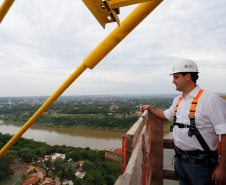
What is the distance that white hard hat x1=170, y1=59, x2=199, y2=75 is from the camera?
154cm

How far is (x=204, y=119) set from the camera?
1271mm

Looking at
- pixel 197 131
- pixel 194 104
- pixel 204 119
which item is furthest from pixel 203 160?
pixel 194 104

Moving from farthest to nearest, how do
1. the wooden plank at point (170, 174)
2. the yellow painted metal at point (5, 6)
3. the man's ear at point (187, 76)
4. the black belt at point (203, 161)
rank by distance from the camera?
the wooden plank at point (170, 174) < the man's ear at point (187, 76) < the black belt at point (203, 161) < the yellow painted metal at point (5, 6)

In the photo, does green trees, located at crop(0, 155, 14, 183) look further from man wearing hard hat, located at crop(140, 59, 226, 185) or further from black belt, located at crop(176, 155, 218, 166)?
black belt, located at crop(176, 155, 218, 166)

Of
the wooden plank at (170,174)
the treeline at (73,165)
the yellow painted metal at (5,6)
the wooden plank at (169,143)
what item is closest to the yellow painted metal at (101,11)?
the yellow painted metal at (5,6)

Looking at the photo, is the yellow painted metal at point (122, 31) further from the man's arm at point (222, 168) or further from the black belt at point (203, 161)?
the black belt at point (203, 161)

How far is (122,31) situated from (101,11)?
13cm

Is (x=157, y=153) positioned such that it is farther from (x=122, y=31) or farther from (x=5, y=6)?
(x=5, y=6)

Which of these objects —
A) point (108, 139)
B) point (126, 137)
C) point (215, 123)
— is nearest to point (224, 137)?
point (215, 123)

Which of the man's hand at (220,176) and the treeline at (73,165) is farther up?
the man's hand at (220,176)

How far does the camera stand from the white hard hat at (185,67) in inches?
60.6

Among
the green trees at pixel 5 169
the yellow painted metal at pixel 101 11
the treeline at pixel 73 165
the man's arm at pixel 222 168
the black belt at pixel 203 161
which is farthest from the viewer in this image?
the green trees at pixel 5 169

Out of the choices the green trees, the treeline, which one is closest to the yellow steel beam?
the treeline

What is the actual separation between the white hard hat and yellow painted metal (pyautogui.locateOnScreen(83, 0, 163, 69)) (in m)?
1.03
